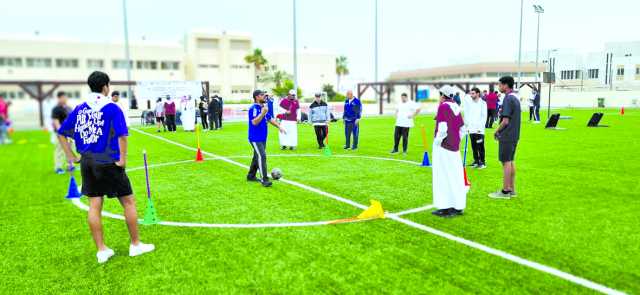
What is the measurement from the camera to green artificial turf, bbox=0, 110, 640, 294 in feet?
14.8

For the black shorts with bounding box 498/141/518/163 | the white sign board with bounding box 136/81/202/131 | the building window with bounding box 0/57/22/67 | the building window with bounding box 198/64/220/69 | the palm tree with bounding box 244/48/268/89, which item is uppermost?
the palm tree with bounding box 244/48/268/89

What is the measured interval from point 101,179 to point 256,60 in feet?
259

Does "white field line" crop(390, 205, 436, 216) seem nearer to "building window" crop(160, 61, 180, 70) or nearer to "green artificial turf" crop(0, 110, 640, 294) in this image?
"green artificial turf" crop(0, 110, 640, 294)

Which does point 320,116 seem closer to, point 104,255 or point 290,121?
point 290,121

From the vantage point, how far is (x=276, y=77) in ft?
281

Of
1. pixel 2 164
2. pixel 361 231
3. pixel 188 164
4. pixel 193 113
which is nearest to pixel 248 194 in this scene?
pixel 361 231

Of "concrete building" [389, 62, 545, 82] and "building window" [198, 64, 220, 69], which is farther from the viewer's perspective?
"concrete building" [389, 62, 545, 82]

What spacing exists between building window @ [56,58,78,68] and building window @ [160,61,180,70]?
11.7 m

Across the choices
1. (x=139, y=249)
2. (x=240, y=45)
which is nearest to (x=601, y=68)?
(x=240, y=45)

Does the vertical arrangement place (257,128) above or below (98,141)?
below

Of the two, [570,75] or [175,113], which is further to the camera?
[570,75]

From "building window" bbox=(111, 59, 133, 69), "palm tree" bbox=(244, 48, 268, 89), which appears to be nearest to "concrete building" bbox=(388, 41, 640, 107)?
"palm tree" bbox=(244, 48, 268, 89)

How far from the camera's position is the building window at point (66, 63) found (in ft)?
197

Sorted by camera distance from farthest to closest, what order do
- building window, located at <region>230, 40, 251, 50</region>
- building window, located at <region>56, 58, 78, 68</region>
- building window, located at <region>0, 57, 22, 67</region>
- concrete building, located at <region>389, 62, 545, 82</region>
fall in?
concrete building, located at <region>389, 62, 545, 82</region>
building window, located at <region>230, 40, 251, 50</region>
building window, located at <region>56, 58, 78, 68</region>
building window, located at <region>0, 57, 22, 67</region>
